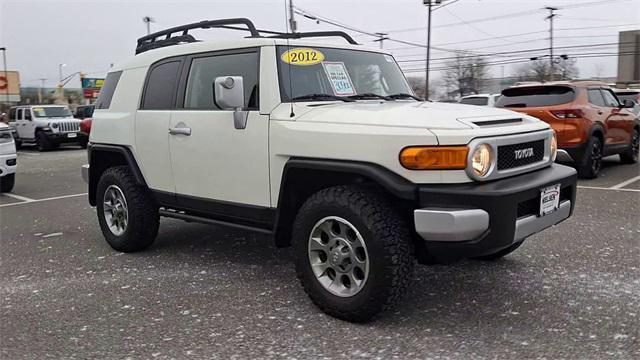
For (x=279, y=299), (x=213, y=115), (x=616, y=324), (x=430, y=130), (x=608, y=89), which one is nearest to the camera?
(x=430, y=130)

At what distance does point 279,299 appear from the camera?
4.04 metres

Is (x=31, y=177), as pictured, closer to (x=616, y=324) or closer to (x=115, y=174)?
(x=115, y=174)

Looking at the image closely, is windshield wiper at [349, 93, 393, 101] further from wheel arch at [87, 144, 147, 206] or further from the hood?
wheel arch at [87, 144, 147, 206]

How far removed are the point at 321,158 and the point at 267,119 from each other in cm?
59

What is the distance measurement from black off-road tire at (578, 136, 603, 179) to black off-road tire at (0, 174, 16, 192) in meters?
9.63

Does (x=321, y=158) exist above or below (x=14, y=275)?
above

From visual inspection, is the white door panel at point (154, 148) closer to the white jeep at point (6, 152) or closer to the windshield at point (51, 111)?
the white jeep at point (6, 152)

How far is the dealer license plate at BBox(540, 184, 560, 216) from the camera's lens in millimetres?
3500

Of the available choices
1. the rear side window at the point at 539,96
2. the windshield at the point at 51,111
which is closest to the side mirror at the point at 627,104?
the rear side window at the point at 539,96

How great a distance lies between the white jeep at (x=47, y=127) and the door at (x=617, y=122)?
1705cm

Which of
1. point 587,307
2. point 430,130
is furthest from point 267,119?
point 587,307

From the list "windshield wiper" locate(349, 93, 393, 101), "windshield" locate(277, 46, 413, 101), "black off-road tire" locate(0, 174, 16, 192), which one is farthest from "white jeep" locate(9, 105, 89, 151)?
"windshield wiper" locate(349, 93, 393, 101)

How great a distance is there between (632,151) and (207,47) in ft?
31.6

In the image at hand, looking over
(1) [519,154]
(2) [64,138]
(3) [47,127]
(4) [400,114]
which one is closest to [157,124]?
(4) [400,114]
